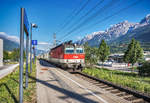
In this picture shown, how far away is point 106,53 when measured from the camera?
39.2 metres

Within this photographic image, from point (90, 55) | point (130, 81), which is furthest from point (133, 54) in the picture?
point (130, 81)

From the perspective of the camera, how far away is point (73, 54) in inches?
624

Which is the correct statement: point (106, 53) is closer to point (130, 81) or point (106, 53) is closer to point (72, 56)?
point (72, 56)

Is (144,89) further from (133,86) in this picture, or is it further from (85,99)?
(85,99)

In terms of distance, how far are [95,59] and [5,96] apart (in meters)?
17.2

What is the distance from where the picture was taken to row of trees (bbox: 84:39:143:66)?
21.8 metres

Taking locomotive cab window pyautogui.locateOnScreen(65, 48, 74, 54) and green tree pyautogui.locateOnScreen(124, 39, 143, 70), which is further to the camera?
green tree pyautogui.locateOnScreen(124, 39, 143, 70)

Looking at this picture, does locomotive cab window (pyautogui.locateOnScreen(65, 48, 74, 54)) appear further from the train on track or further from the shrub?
the shrub

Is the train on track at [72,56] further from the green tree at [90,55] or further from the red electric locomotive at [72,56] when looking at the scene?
the green tree at [90,55]

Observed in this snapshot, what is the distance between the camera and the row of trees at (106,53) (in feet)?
71.4

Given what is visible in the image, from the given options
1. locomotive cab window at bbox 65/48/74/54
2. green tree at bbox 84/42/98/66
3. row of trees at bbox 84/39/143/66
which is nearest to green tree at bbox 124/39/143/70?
row of trees at bbox 84/39/143/66

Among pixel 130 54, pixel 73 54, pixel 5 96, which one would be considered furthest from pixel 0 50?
pixel 5 96

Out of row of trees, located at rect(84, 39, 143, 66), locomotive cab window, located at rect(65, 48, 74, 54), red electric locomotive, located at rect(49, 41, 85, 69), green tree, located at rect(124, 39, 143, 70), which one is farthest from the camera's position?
green tree, located at rect(124, 39, 143, 70)

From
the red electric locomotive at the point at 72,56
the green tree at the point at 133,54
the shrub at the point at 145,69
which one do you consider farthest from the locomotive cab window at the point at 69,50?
the green tree at the point at 133,54
